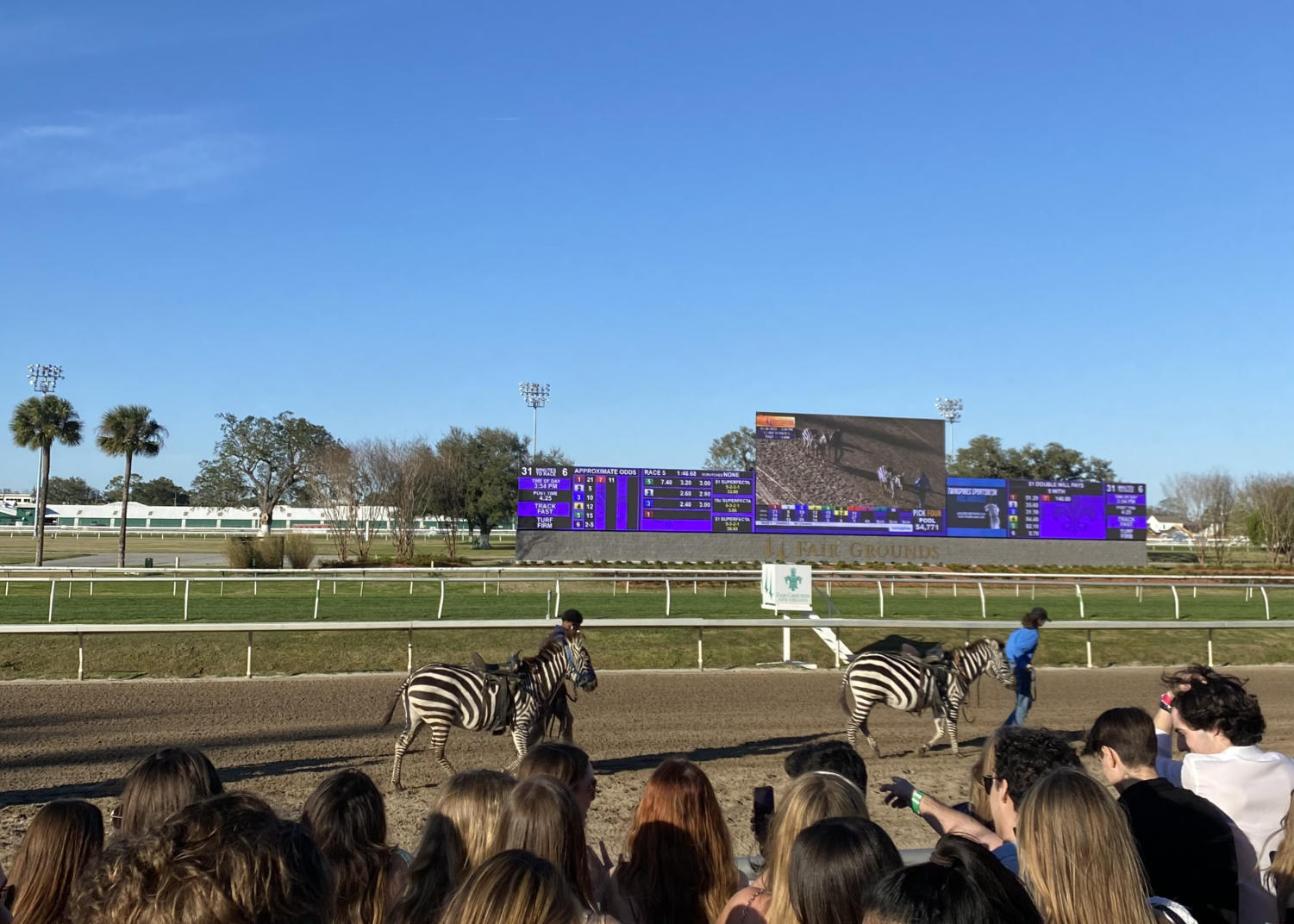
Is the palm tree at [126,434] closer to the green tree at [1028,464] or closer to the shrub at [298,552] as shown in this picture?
the shrub at [298,552]

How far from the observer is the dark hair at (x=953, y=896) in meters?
1.58

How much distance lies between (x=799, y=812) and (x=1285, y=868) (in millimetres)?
1303

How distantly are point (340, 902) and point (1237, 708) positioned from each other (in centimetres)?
273

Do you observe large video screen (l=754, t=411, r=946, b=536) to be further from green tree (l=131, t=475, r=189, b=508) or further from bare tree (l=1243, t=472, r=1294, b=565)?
green tree (l=131, t=475, r=189, b=508)


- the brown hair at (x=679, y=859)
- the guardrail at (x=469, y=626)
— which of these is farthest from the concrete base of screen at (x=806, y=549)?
the brown hair at (x=679, y=859)

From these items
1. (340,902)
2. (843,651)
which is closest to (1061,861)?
(340,902)

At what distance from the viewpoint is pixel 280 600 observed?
1900 centimetres

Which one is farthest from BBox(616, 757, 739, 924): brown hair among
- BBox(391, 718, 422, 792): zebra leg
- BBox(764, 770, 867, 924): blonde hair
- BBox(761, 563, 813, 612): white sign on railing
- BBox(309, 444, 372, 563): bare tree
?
BBox(309, 444, 372, 563): bare tree

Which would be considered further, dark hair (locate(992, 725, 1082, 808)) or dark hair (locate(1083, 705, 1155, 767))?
dark hair (locate(1083, 705, 1155, 767))

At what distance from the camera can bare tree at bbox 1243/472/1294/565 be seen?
42.1 m

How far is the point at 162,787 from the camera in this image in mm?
2674

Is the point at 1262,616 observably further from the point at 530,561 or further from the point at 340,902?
the point at 340,902

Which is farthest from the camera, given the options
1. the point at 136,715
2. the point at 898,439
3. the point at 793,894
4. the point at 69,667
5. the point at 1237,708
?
the point at 898,439

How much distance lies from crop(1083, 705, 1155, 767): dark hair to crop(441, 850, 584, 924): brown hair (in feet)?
7.24
